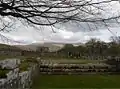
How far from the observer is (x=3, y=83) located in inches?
282

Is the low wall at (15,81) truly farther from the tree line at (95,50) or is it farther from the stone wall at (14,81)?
the tree line at (95,50)

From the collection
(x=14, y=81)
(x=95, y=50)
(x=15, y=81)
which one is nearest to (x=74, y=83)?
(x=15, y=81)

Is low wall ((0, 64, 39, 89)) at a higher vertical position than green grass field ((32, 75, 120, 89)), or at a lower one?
higher

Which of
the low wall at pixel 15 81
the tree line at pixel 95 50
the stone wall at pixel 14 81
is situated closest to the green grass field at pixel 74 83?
the low wall at pixel 15 81

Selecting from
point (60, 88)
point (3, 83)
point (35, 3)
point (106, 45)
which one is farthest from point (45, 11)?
point (106, 45)

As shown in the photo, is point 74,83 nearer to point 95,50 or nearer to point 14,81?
point 14,81

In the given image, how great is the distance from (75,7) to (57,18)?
0.29 metres

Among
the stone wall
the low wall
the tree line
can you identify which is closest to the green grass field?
the low wall

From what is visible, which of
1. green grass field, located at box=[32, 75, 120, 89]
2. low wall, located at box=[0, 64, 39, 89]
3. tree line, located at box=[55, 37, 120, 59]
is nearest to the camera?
low wall, located at box=[0, 64, 39, 89]

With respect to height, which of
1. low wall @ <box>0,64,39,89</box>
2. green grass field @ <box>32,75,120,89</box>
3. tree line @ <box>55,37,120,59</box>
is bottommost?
green grass field @ <box>32,75,120,89</box>

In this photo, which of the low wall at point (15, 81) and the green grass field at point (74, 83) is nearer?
the low wall at point (15, 81)

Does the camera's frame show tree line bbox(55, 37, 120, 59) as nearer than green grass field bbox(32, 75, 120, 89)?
No

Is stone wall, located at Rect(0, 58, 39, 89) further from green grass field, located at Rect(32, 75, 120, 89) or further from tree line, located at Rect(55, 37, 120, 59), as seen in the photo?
tree line, located at Rect(55, 37, 120, 59)

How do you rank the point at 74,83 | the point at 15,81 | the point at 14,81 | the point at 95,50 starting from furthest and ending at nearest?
the point at 95,50 < the point at 74,83 < the point at 15,81 < the point at 14,81
